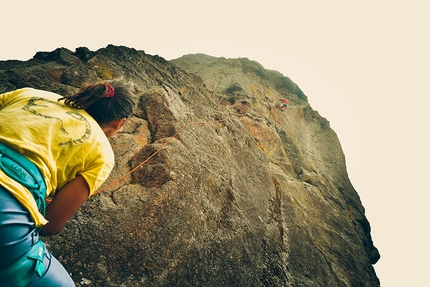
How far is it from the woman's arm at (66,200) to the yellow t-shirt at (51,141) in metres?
0.06

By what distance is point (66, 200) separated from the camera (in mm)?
2307

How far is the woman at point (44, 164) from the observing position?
1829 mm

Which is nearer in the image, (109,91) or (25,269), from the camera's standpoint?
(25,269)

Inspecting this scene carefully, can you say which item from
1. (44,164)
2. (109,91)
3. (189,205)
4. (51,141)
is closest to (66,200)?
(44,164)

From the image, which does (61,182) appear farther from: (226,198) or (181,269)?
(226,198)

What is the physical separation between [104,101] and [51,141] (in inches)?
28.3

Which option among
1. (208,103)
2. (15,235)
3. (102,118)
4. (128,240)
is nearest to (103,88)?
(102,118)

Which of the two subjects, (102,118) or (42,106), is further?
(102,118)

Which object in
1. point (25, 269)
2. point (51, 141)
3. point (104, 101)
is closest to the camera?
point (25, 269)

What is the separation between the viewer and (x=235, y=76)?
24344 millimetres

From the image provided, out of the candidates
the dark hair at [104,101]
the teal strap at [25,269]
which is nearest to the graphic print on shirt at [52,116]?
the dark hair at [104,101]

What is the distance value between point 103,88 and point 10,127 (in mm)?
896

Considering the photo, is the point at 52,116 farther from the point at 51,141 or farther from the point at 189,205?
the point at 189,205

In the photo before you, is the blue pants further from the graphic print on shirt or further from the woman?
the graphic print on shirt
